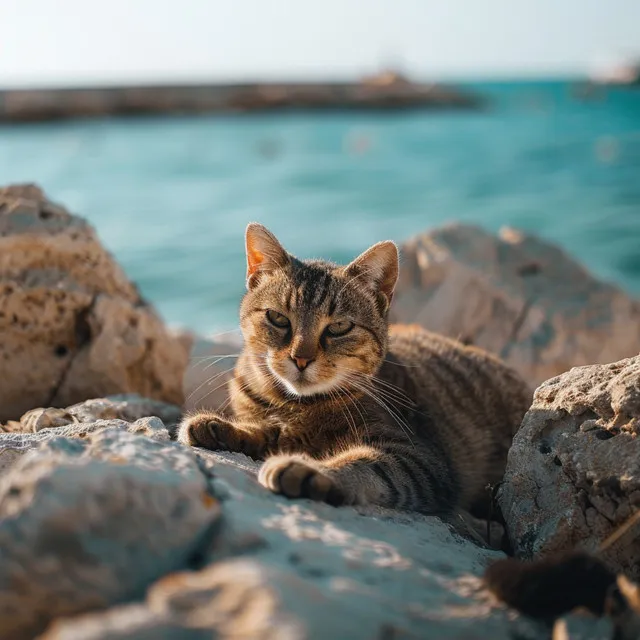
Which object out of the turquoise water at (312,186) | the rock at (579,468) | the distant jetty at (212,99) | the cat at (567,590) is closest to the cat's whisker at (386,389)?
the rock at (579,468)

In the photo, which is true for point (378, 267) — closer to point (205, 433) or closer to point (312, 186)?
point (205, 433)

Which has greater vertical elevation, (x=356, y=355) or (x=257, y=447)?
(x=356, y=355)

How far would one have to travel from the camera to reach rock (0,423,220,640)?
150cm

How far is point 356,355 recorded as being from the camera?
309 centimetres

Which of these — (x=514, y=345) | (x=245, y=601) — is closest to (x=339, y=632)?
(x=245, y=601)

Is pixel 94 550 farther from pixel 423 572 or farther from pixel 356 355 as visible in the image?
pixel 356 355

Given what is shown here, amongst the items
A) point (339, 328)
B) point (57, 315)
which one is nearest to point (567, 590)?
point (339, 328)

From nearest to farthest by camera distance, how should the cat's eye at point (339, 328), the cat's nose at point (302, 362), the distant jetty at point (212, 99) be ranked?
the cat's nose at point (302, 362), the cat's eye at point (339, 328), the distant jetty at point (212, 99)

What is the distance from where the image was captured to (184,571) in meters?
1.58

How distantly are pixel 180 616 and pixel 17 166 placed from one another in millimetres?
25805

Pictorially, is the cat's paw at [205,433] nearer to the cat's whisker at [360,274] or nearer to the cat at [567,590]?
the cat's whisker at [360,274]

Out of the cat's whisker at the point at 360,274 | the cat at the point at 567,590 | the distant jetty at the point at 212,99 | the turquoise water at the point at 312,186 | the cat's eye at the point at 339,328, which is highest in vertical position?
the distant jetty at the point at 212,99

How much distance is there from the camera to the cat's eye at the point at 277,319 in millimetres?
3123

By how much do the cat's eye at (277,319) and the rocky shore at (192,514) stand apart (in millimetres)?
656
